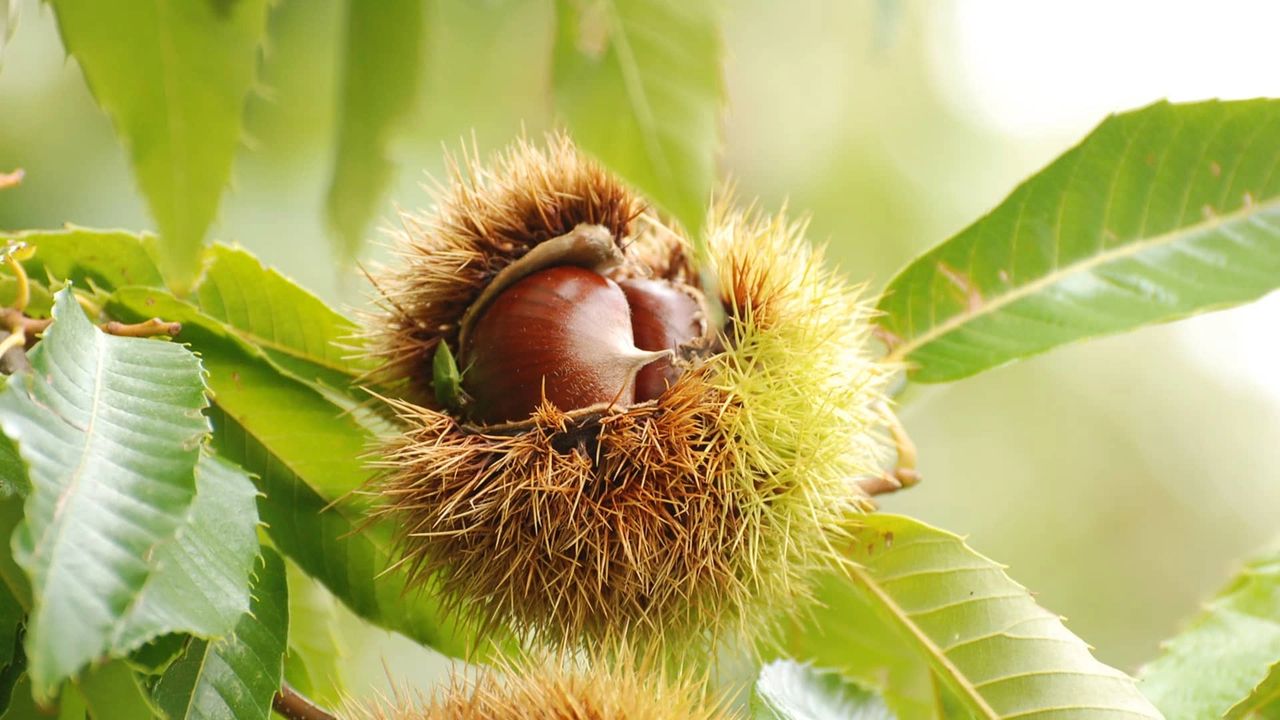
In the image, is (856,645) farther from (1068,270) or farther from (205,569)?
(205,569)

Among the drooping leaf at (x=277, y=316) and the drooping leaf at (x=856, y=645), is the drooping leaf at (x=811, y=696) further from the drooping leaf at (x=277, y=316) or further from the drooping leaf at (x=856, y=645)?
the drooping leaf at (x=277, y=316)

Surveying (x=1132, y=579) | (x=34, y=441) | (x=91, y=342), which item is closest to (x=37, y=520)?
(x=34, y=441)

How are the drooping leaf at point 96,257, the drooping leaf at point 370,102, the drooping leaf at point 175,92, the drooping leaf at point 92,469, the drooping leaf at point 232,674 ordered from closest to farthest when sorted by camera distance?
the drooping leaf at point 92,469
the drooping leaf at point 175,92
the drooping leaf at point 232,674
the drooping leaf at point 370,102
the drooping leaf at point 96,257

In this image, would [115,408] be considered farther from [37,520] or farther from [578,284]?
[578,284]

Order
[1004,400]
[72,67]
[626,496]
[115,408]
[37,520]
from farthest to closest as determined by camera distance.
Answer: [1004,400] → [72,67] → [626,496] → [115,408] → [37,520]

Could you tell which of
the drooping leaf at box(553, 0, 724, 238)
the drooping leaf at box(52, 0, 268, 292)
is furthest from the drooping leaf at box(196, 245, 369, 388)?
the drooping leaf at box(553, 0, 724, 238)

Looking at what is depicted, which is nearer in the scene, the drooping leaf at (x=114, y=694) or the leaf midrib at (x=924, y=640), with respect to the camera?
the drooping leaf at (x=114, y=694)

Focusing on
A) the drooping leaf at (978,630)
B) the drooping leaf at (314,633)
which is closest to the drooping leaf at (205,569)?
the drooping leaf at (314,633)

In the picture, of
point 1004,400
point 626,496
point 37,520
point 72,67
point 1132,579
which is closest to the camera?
point 37,520
